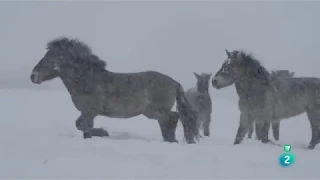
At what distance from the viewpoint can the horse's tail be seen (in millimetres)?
8618

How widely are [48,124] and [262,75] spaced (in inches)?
212

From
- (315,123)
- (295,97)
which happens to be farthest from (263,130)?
(315,123)

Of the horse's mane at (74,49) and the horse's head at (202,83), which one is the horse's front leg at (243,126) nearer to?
the horse's mane at (74,49)

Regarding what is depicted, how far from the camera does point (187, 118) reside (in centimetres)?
873

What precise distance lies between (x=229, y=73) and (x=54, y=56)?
3.67m

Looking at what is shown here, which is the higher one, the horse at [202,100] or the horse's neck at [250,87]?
the horse's neck at [250,87]

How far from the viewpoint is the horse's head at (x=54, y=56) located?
8.95 metres

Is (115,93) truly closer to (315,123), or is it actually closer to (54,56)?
(54,56)

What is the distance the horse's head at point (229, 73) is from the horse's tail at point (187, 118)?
835 millimetres

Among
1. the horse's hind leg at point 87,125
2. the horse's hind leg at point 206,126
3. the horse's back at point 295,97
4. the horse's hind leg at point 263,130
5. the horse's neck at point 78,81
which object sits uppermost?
the horse's neck at point 78,81

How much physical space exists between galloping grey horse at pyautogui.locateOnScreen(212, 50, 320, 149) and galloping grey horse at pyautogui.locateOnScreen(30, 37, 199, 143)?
109cm

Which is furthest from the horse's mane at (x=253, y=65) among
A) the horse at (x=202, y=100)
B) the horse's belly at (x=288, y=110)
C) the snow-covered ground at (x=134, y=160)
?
the horse at (x=202, y=100)

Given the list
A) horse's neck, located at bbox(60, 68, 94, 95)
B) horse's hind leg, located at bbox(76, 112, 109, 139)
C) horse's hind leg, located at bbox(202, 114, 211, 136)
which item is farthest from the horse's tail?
horse's hind leg, located at bbox(202, 114, 211, 136)

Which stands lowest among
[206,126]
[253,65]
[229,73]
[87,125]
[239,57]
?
[206,126]
